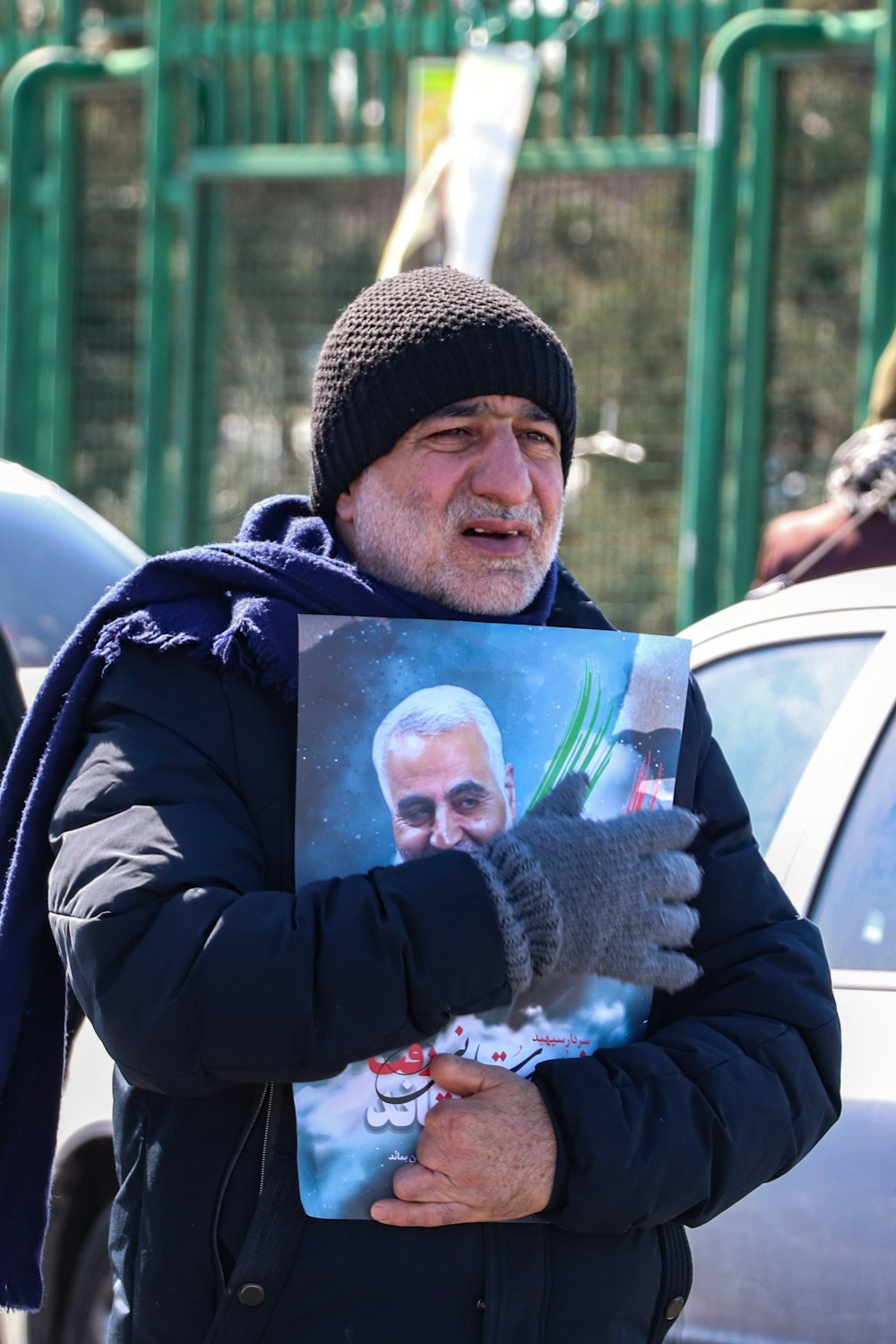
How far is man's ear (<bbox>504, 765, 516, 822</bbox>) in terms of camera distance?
2.02 metres

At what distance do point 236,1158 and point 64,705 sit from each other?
54cm

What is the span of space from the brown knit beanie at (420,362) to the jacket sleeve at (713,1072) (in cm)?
47

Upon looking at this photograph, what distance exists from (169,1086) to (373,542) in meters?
0.73

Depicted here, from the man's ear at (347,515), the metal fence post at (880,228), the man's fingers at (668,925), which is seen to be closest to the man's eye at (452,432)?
the man's ear at (347,515)

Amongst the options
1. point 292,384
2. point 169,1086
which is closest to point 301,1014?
point 169,1086

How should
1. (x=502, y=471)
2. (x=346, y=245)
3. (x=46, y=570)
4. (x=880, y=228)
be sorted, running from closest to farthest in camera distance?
(x=502, y=471) < (x=46, y=570) < (x=880, y=228) < (x=346, y=245)

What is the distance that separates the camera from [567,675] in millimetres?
2084

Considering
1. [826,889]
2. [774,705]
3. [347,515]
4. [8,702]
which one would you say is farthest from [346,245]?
[347,515]

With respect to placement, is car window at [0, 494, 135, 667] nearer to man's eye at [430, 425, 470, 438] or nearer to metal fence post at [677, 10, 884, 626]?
man's eye at [430, 425, 470, 438]

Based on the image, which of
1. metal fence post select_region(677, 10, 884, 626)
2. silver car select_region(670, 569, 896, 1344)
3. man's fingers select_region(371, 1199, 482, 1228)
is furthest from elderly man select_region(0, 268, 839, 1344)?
metal fence post select_region(677, 10, 884, 626)

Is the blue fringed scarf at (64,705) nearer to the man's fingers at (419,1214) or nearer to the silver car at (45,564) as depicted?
the man's fingers at (419,1214)

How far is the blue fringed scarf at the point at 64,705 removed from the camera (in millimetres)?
2039

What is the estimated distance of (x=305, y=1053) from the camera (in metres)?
1.81

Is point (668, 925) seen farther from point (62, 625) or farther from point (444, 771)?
point (62, 625)
